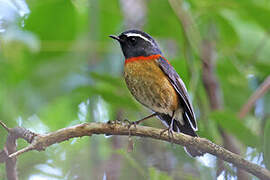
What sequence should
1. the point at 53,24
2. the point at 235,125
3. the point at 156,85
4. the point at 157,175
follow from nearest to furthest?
the point at 157,175
the point at 235,125
the point at 156,85
the point at 53,24

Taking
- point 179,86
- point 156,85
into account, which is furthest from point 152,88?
point 179,86

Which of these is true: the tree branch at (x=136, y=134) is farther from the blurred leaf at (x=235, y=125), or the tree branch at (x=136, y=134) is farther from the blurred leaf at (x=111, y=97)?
the blurred leaf at (x=111, y=97)

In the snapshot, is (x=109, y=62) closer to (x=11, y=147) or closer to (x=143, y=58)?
(x=143, y=58)

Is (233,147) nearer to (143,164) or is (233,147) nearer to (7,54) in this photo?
(143,164)

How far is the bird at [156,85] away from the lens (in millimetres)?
2814

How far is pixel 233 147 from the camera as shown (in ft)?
11.0

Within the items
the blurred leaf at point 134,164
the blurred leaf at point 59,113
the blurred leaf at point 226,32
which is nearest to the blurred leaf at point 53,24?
the blurred leaf at point 59,113

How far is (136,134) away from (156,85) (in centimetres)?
129

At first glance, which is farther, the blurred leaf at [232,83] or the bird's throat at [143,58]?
the blurred leaf at [232,83]

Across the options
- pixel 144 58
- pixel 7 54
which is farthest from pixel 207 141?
pixel 7 54

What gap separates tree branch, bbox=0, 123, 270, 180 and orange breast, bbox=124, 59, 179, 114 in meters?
1.10

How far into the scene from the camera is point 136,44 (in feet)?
9.95

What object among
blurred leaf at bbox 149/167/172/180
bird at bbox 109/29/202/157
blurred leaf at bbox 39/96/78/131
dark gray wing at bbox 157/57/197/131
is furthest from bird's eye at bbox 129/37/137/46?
blurred leaf at bbox 149/167/172/180

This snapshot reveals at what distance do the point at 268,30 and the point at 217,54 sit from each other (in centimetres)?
63
